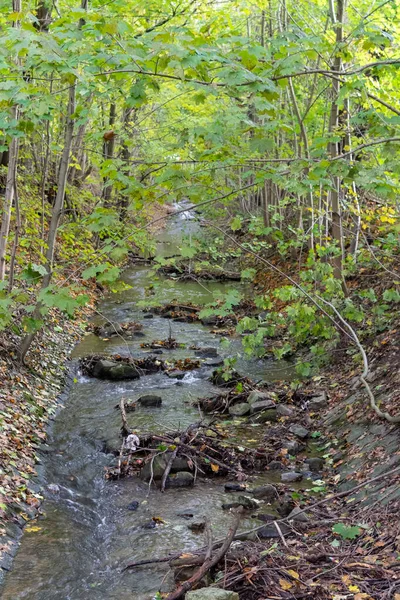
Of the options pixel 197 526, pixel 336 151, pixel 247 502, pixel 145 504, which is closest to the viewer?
pixel 197 526

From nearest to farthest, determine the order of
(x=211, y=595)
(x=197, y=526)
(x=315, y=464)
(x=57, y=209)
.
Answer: (x=211, y=595)
(x=197, y=526)
(x=315, y=464)
(x=57, y=209)

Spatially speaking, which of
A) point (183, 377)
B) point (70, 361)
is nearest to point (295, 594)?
point (183, 377)

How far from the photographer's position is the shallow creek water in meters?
5.09

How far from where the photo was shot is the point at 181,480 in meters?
7.12

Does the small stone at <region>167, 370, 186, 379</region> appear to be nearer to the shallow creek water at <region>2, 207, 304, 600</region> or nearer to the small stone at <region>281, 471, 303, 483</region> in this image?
the shallow creek water at <region>2, 207, 304, 600</region>

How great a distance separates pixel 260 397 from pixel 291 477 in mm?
2709

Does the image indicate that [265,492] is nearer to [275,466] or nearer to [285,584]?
[275,466]

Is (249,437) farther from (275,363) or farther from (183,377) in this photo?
(275,363)

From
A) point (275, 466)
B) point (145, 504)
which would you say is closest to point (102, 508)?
point (145, 504)

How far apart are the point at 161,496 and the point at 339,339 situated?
4975 millimetres

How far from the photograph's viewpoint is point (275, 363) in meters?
12.6

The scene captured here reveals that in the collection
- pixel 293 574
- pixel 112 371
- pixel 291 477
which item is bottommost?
pixel 112 371

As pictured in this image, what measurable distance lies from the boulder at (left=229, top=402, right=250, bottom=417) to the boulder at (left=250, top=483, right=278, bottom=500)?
2.63 m

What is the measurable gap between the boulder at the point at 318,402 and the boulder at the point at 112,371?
12.1 feet
